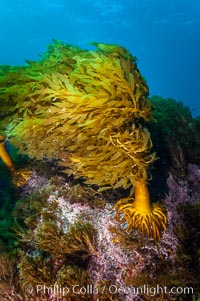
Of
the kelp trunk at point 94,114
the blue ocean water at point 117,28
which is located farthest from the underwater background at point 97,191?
the blue ocean water at point 117,28

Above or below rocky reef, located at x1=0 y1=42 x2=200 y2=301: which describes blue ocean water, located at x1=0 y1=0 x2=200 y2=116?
above

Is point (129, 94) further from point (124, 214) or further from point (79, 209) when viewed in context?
point (79, 209)

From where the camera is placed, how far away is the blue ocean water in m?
73.2

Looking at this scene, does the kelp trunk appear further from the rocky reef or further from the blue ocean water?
the blue ocean water

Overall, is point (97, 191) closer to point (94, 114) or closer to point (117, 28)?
point (94, 114)

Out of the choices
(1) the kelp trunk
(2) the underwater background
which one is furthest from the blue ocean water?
(1) the kelp trunk

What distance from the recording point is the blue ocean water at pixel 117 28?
73.2 meters

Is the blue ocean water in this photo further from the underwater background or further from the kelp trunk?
the kelp trunk

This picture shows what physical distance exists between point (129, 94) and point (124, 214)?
1.86 metres

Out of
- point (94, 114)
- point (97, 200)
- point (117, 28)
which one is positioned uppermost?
point (117, 28)

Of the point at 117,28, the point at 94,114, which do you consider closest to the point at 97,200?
the point at 94,114

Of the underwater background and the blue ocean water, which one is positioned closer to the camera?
the underwater background

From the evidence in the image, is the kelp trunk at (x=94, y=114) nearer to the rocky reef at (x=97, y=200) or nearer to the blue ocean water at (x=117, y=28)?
the rocky reef at (x=97, y=200)

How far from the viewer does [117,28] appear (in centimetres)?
8925
